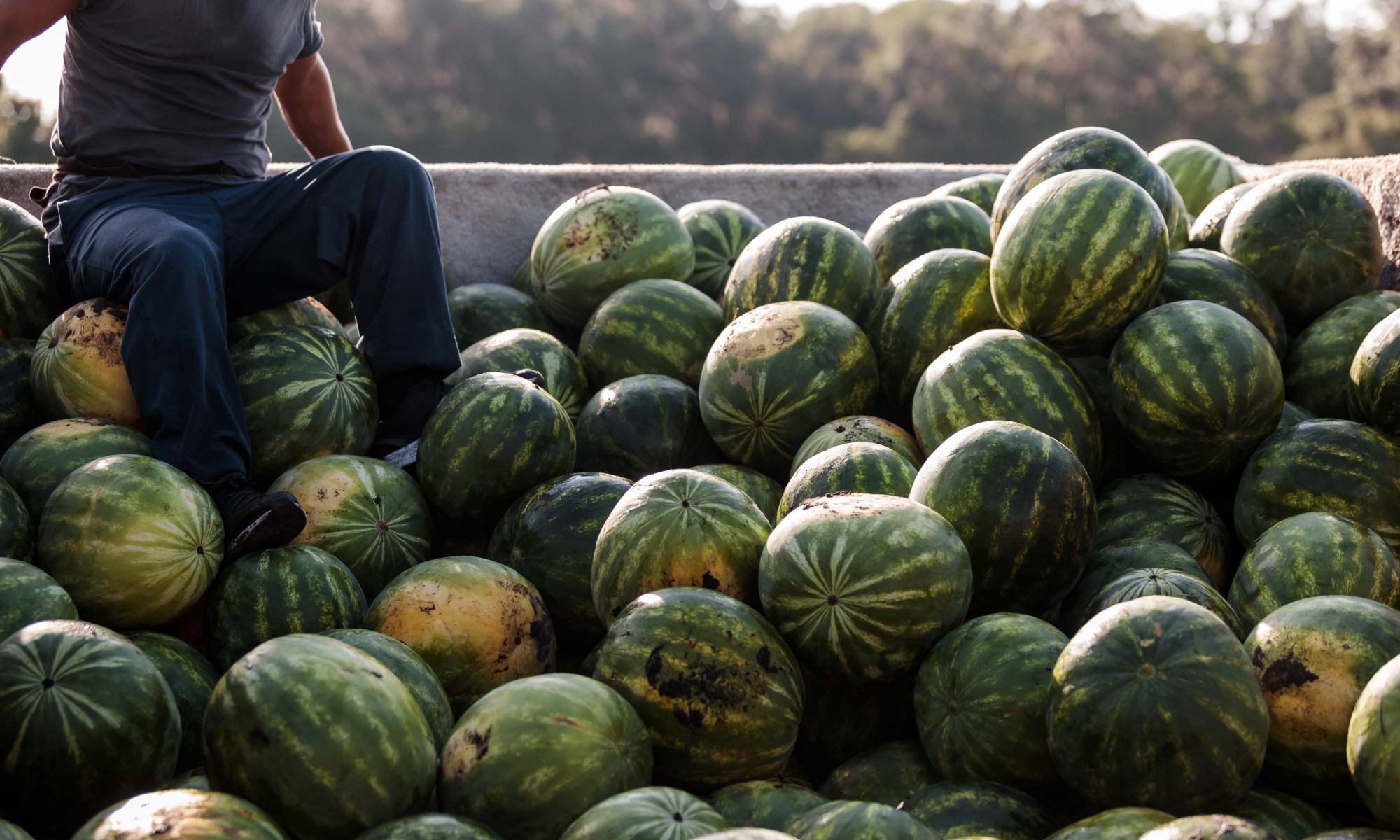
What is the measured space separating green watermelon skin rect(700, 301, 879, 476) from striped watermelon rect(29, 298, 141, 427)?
5.91 feet

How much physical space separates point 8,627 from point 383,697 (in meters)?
1.03

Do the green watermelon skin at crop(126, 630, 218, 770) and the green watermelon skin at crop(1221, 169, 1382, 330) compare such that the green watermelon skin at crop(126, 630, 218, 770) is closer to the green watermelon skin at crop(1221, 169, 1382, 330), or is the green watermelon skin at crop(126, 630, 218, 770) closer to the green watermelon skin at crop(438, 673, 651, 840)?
the green watermelon skin at crop(438, 673, 651, 840)

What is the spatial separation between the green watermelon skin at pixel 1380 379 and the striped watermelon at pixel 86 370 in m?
3.70

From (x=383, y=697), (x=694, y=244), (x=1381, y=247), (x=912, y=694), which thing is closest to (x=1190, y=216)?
(x=1381, y=247)

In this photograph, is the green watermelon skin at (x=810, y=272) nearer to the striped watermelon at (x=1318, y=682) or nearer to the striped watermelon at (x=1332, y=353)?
the striped watermelon at (x=1332, y=353)

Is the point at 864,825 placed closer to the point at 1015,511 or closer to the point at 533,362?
the point at 1015,511

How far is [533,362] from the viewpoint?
4355 mm

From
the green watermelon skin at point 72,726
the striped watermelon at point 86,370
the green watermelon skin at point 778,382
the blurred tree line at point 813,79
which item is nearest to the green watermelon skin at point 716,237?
the green watermelon skin at point 778,382

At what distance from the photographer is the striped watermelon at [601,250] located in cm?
488

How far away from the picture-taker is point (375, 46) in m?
32.5

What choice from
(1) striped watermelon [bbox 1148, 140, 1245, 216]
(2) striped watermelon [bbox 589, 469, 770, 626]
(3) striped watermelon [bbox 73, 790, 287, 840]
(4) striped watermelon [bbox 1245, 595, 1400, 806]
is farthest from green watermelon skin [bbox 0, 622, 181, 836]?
(1) striped watermelon [bbox 1148, 140, 1245, 216]

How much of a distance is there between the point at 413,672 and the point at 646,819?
83 centimetres

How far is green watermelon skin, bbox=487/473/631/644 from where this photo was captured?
11.2ft

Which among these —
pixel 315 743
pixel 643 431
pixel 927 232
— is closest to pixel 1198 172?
pixel 927 232
